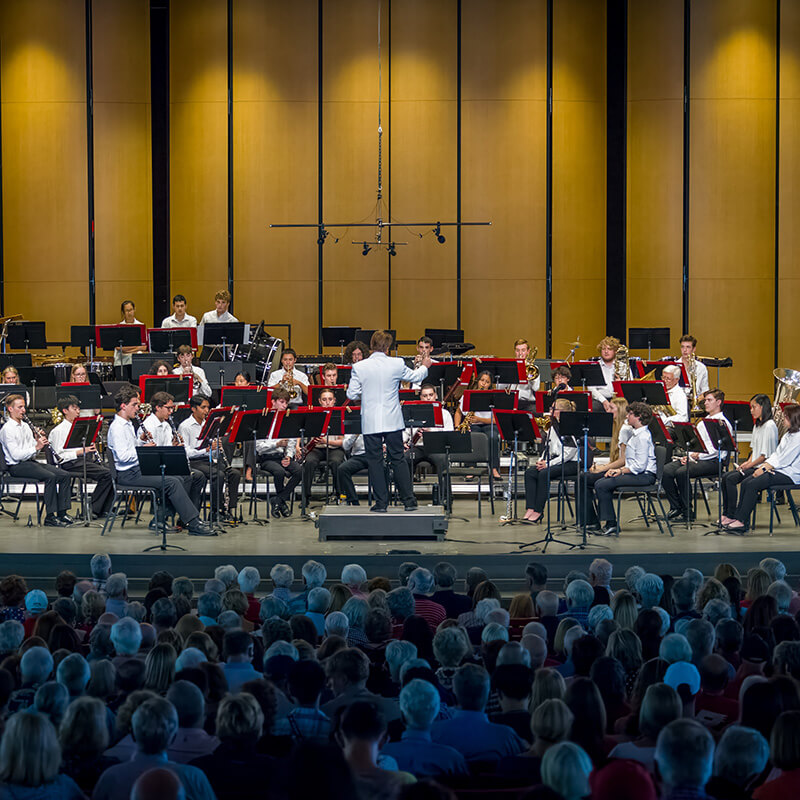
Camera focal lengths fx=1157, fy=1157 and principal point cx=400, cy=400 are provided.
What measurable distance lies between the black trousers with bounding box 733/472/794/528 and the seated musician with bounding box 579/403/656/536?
800mm

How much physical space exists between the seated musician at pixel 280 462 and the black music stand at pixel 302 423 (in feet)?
2.51

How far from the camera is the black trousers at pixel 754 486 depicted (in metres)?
10.2

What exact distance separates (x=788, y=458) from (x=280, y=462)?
4.78m

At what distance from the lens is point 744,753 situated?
3674 millimetres

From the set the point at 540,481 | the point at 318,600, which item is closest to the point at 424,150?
the point at 540,481

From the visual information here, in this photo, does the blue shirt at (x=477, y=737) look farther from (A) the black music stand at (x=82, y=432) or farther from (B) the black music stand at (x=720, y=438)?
(A) the black music stand at (x=82, y=432)

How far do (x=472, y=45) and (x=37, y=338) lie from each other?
25.7 feet

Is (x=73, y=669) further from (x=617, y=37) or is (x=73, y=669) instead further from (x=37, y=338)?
(x=617, y=37)

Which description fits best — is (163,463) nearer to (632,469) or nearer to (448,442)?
(448,442)

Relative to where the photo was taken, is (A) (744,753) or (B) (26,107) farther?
(B) (26,107)

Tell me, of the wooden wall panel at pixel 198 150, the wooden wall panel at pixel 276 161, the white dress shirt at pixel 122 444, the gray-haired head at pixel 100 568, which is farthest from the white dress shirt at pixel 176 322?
the gray-haired head at pixel 100 568

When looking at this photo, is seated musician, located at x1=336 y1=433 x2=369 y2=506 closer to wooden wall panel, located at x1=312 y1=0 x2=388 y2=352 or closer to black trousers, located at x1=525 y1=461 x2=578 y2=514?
black trousers, located at x1=525 y1=461 x2=578 y2=514

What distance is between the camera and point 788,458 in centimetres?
1012

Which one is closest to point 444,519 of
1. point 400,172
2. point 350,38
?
point 400,172
